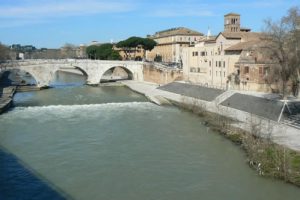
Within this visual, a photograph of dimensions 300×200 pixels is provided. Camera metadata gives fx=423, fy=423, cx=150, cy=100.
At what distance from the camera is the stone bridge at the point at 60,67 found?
3809 cm

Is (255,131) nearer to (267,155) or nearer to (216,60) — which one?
(267,155)

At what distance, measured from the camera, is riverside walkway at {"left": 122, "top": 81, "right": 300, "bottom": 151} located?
1534 cm

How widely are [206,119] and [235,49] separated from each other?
9.94m

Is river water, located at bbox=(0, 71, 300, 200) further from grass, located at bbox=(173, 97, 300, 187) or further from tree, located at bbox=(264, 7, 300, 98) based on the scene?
tree, located at bbox=(264, 7, 300, 98)

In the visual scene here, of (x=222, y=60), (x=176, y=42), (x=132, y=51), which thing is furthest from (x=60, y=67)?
(x=132, y=51)

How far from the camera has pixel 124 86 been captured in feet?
130

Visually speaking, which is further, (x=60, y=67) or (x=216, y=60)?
(x=60, y=67)

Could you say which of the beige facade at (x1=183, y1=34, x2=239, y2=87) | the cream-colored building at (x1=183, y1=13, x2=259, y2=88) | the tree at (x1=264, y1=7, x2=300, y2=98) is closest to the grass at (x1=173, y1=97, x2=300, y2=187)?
the tree at (x1=264, y1=7, x2=300, y2=98)

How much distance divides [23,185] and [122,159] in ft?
11.9

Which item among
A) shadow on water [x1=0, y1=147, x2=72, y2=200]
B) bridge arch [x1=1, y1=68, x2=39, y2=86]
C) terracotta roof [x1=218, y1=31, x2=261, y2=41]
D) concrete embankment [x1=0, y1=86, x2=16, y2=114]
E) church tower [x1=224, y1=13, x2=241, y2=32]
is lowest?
shadow on water [x1=0, y1=147, x2=72, y2=200]

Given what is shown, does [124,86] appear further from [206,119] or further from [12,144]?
[12,144]

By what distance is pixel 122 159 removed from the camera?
14.4 meters

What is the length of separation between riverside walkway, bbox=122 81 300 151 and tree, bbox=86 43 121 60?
19644mm

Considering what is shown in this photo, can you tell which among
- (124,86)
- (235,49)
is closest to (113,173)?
(235,49)
